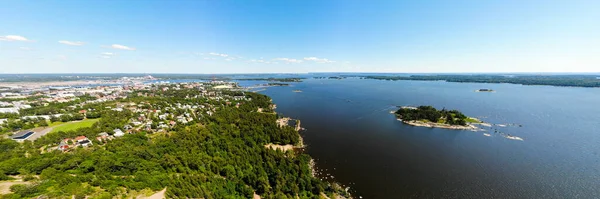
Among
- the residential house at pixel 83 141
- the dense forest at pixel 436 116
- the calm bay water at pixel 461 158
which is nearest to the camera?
the calm bay water at pixel 461 158

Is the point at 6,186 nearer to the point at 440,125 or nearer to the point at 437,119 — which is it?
the point at 440,125

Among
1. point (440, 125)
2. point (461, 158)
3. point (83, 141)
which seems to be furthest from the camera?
point (440, 125)

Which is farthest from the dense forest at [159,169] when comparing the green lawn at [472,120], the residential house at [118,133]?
the green lawn at [472,120]

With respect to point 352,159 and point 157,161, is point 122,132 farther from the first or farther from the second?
point 352,159

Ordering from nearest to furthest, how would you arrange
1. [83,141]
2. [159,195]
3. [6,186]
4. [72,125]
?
[6,186]
[159,195]
[83,141]
[72,125]

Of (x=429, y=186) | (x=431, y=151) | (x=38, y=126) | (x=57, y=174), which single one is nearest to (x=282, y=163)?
(x=429, y=186)

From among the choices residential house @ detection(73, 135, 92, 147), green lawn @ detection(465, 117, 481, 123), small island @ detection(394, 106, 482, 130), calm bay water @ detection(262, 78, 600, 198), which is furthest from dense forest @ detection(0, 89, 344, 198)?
green lawn @ detection(465, 117, 481, 123)

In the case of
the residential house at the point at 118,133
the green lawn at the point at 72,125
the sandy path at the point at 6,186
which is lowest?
the sandy path at the point at 6,186

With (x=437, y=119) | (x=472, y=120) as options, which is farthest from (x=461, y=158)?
(x=472, y=120)

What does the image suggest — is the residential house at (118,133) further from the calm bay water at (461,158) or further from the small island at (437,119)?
the small island at (437,119)
